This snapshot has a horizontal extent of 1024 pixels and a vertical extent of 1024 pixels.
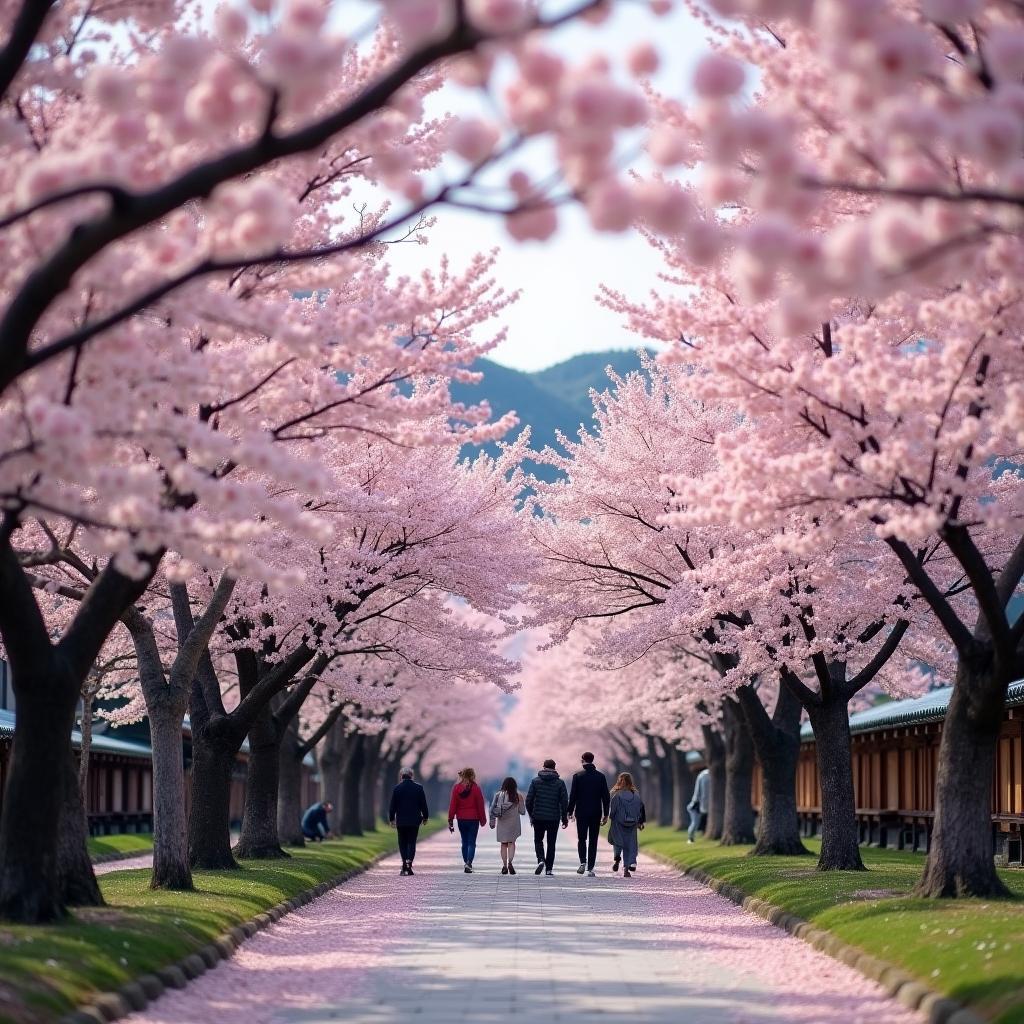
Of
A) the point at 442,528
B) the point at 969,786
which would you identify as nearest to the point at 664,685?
the point at 442,528

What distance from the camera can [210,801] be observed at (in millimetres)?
23750

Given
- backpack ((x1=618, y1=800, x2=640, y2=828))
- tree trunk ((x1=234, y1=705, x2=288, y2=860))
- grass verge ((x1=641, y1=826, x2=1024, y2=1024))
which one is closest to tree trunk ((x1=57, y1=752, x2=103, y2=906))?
grass verge ((x1=641, y1=826, x2=1024, y2=1024))

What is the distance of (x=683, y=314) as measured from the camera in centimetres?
1634

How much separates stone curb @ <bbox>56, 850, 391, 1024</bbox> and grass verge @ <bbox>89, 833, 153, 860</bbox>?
724 inches

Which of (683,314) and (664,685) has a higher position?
(683,314)

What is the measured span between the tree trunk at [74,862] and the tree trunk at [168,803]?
118 inches

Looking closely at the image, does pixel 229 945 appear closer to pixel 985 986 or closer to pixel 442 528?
pixel 985 986

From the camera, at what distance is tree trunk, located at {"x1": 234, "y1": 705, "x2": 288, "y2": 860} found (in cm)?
2820

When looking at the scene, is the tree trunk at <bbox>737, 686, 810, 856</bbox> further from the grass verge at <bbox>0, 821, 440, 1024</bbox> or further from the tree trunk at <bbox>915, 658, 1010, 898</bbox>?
the tree trunk at <bbox>915, 658, 1010, 898</bbox>

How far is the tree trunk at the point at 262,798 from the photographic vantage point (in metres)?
28.2

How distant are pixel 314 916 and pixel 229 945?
4.99 m

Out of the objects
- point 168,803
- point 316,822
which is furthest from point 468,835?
point 316,822

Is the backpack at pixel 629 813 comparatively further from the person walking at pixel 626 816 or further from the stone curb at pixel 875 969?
the stone curb at pixel 875 969

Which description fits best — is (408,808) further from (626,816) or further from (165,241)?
(165,241)
